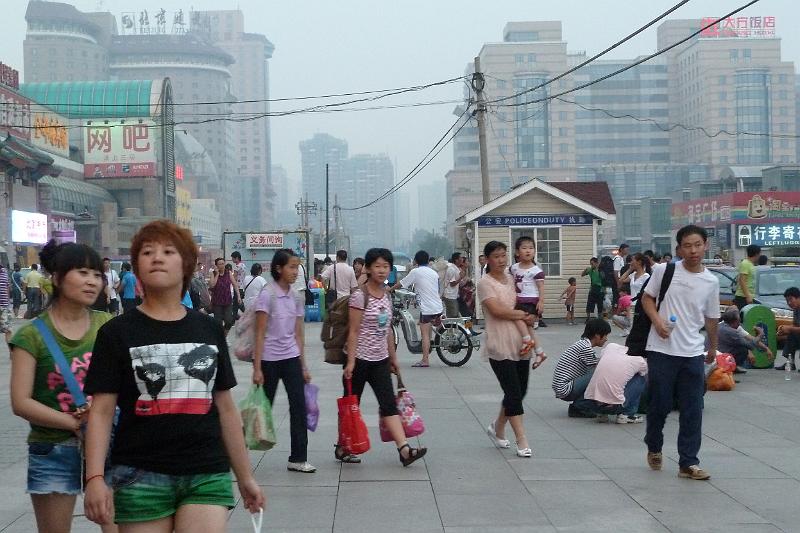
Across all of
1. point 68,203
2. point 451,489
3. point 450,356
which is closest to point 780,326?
point 450,356

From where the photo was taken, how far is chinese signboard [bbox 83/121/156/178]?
93.0m

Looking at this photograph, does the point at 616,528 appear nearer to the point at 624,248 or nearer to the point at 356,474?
the point at 356,474

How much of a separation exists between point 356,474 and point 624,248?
1696cm

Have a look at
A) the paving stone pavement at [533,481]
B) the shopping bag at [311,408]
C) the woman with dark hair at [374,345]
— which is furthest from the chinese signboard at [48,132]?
the shopping bag at [311,408]

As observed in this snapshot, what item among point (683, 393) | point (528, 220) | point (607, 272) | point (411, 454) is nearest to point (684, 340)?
point (683, 393)

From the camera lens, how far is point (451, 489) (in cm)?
712

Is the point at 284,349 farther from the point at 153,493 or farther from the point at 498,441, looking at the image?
the point at 153,493

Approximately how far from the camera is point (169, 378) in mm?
3438

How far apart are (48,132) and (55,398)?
6863 centimetres

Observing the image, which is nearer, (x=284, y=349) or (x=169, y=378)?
(x=169, y=378)

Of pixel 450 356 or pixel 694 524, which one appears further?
pixel 450 356

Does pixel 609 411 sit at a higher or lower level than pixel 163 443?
lower

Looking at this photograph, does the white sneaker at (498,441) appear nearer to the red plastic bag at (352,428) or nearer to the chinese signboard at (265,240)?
the red plastic bag at (352,428)

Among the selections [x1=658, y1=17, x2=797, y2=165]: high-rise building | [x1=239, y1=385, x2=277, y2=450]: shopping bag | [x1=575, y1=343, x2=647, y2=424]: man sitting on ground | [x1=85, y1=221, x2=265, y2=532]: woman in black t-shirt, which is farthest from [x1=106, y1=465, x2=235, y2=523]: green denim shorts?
[x1=658, y1=17, x2=797, y2=165]: high-rise building
